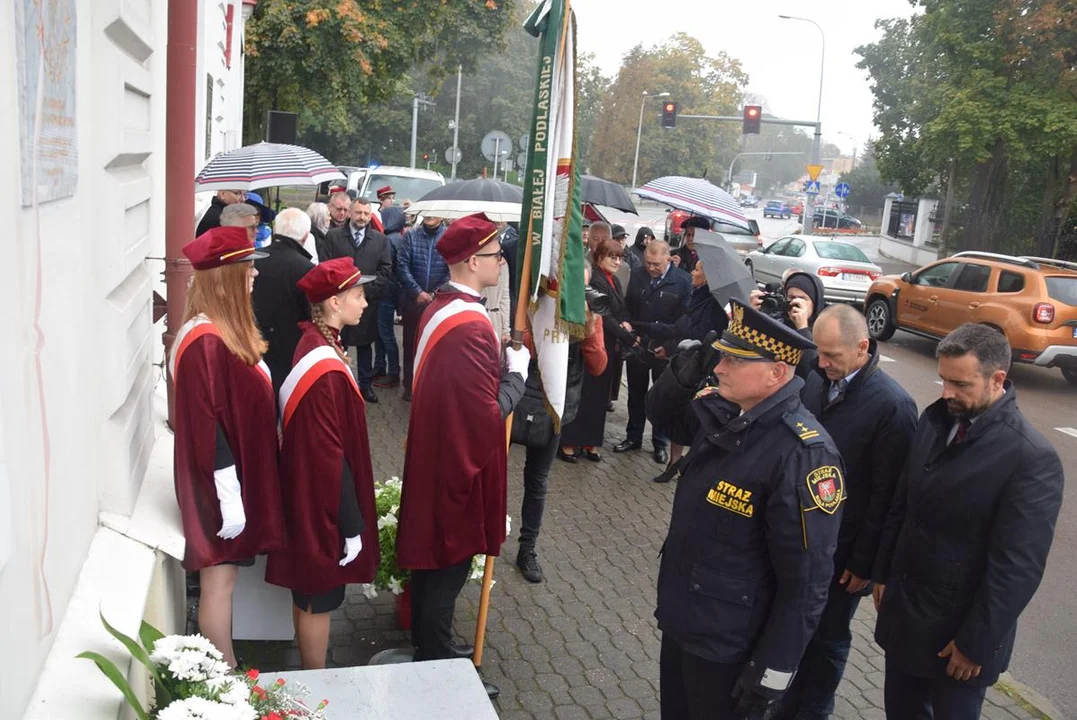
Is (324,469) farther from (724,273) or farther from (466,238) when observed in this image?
(724,273)

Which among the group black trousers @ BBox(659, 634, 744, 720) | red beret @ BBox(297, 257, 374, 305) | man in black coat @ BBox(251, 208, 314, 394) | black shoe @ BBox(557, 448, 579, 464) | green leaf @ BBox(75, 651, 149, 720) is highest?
red beret @ BBox(297, 257, 374, 305)

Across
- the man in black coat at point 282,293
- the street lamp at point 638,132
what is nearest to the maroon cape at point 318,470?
the man in black coat at point 282,293

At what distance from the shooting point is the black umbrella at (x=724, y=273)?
537 centimetres

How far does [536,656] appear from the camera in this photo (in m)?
4.77

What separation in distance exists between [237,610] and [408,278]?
4.72 meters

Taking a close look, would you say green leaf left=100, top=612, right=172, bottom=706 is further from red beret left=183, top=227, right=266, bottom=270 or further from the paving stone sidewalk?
the paving stone sidewalk

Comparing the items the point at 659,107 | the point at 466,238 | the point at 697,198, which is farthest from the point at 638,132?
the point at 466,238

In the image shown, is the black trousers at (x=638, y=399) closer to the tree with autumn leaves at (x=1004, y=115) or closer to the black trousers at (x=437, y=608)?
the black trousers at (x=437, y=608)

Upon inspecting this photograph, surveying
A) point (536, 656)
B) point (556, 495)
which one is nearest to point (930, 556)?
point (536, 656)

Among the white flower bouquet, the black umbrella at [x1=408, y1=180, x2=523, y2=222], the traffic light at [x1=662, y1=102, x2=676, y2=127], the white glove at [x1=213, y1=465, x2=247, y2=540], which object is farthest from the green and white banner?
the traffic light at [x1=662, y1=102, x2=676, y2=127]

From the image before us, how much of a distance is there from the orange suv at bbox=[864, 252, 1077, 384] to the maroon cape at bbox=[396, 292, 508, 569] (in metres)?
10.3

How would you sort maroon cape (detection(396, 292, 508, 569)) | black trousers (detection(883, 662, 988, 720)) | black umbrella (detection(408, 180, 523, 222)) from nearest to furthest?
1. black trousers (detection(883, 662, 988, 720))
2. maroon cape (detection(396, 292, 508, 569))
3. black umbrella (detection(408, 180, 523, 222))

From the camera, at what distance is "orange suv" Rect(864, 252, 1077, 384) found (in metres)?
13.6

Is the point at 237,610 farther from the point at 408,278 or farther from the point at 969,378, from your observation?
the point at 408,278
